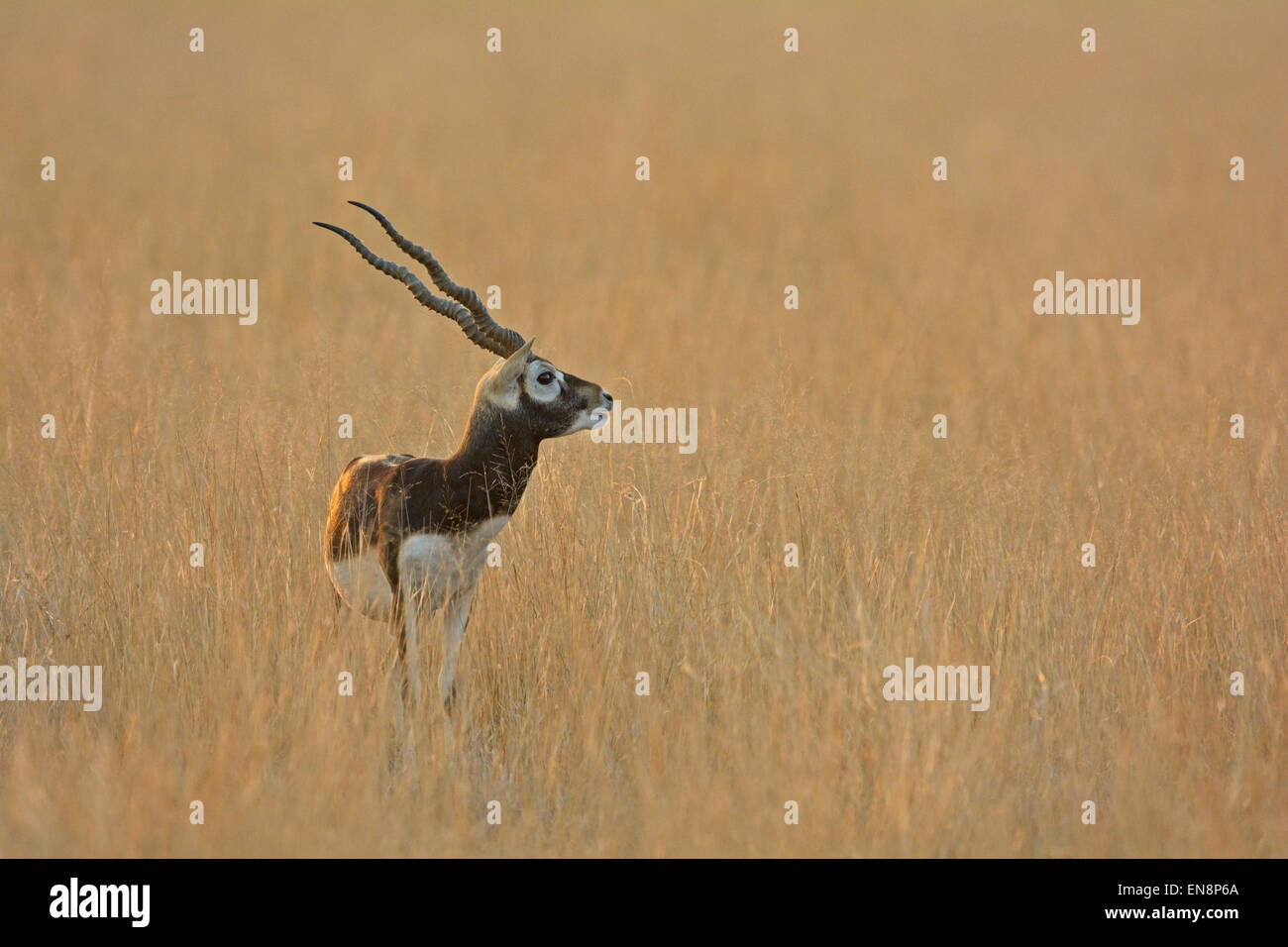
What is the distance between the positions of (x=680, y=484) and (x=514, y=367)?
2173 millimetres

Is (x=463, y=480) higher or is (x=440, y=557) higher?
(x=463, y=480)

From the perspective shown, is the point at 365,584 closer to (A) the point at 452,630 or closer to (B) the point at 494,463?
(A) the point at 452,630

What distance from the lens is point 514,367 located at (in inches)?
205

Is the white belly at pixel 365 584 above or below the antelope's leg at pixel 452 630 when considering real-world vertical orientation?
above

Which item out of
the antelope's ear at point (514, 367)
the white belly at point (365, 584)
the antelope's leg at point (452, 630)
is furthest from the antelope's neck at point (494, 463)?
the white belly at point (365, 584)

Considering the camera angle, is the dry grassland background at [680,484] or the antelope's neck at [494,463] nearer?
the dry grassland background at [680,484]

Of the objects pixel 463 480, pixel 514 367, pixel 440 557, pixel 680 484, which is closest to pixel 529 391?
pixel 514 367

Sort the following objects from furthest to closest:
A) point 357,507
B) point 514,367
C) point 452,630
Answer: point 357,507
point 452,630
point 514,367

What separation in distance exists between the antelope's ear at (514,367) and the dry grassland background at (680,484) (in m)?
1.36

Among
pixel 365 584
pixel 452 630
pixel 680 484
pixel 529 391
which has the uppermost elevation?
pixel 529 391

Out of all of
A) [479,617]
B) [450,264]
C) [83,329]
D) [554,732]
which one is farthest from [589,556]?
[450,264]

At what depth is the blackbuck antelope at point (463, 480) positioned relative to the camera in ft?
17.3

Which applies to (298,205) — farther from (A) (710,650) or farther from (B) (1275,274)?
(A) (710,650)

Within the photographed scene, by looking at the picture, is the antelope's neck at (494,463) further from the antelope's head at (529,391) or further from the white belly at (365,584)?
the white belly at (365,584)
